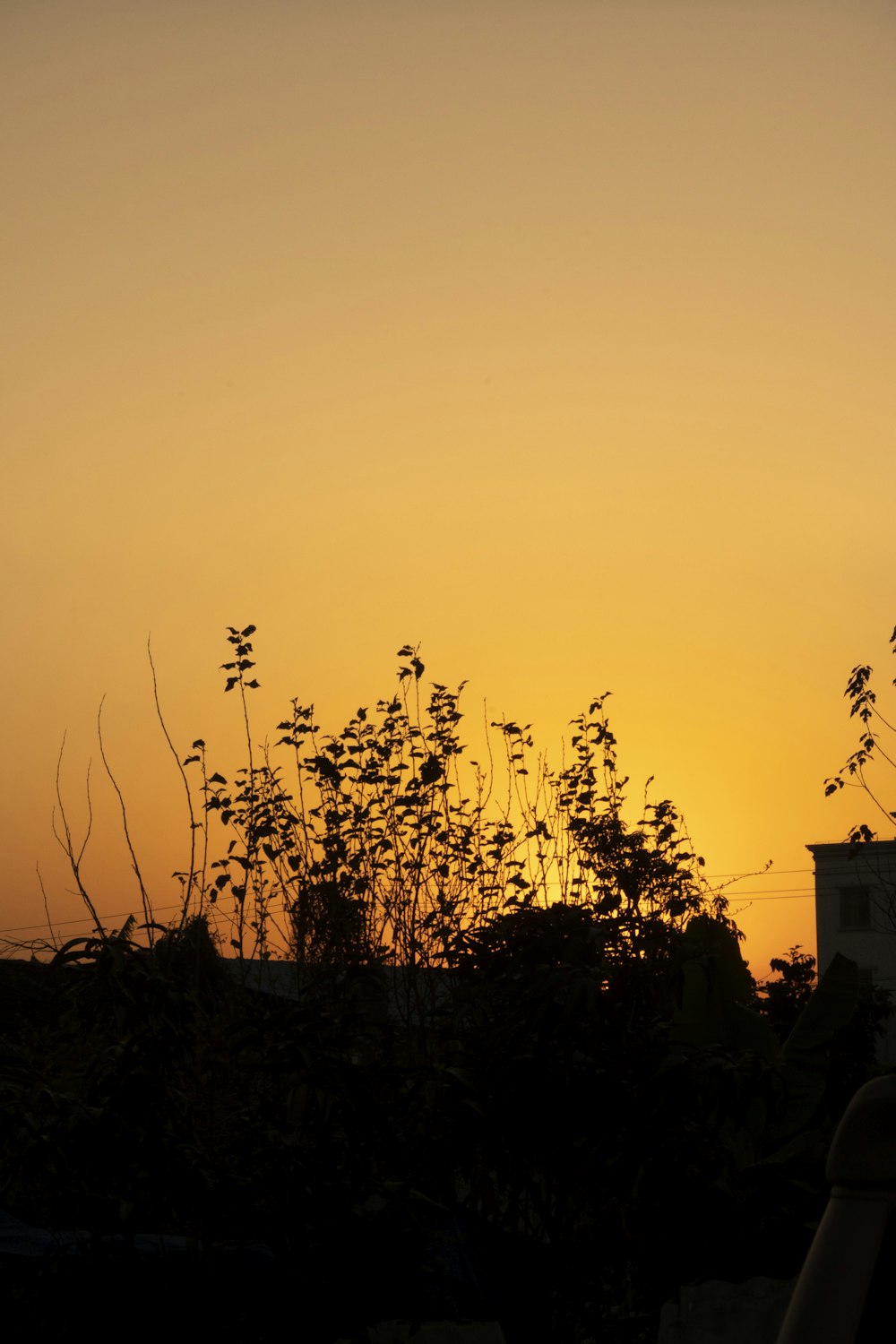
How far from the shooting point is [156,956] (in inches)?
197

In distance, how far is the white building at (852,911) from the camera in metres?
38.1

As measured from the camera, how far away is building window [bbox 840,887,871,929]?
38438mm

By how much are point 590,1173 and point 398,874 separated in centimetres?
427

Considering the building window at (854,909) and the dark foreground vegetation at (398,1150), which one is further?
the building window at (854,909)

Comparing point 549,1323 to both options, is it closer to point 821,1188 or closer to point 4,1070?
point 821,1188

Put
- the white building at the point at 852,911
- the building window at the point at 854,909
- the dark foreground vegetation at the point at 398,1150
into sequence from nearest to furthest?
the dark foreground vegetation at the point at 398,1150
the white building at the point at 852,911
the building window at the point at 854,909

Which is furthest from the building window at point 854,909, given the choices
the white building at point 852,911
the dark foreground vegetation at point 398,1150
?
the dark foreground vegetation at point 398,1150

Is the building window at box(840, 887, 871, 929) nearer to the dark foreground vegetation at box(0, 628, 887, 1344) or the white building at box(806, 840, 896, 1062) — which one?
the white building at box(806, 840, 896, 1062)

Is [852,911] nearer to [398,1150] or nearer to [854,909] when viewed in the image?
[854,909]

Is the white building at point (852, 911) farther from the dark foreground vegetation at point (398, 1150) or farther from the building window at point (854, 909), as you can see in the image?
the dark foreground vegetation at point (398, 1150)

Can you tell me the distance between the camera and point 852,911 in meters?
38.7

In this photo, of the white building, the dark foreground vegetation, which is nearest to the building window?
the white building

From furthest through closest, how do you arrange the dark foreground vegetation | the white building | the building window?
1. the building window
2. the white building
3. the dark foreground vegetation

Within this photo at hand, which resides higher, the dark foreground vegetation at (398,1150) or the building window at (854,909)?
the building window at (854,909)
